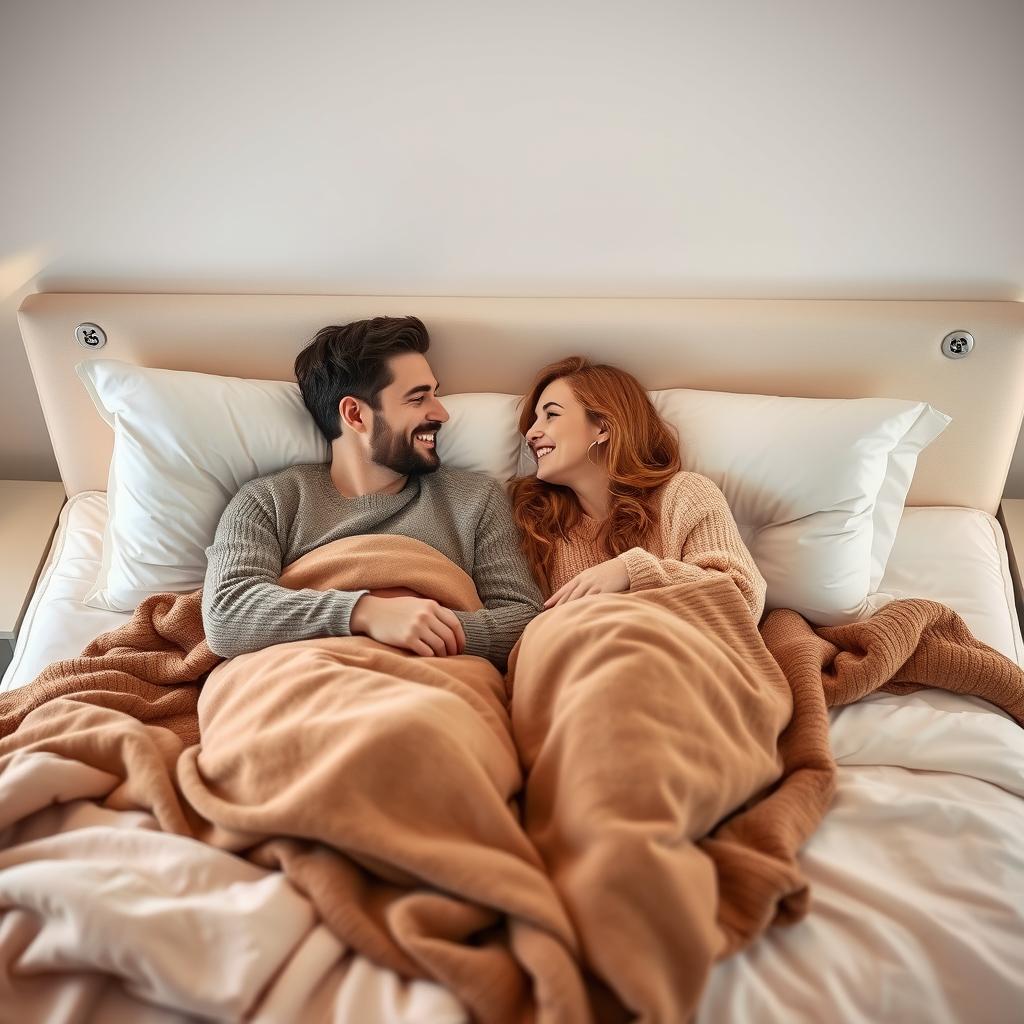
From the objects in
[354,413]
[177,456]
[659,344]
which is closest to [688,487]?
[659,344]

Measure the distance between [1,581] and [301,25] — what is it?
128 cm

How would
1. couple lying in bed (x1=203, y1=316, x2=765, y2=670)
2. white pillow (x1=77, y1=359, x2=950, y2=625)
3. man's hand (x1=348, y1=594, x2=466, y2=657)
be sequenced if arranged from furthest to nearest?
white pillow (x1=77, y1=359, x2=950, y2=625) < couple lying in bed (x1=203, y1=316, x2=765, y2=670) < man's hand (x1=348, y1=594, x2=466, y2=657)

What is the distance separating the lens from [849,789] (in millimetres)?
1314

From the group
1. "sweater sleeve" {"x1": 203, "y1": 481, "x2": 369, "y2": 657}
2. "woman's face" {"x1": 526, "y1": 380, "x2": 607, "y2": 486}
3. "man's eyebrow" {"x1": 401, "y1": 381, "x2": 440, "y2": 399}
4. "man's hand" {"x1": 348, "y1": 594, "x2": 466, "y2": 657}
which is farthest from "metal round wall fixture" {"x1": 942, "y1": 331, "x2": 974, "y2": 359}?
"sweater sleeve" {"x1": 203, "y1": 481, "x2": 369, "y2": 657}

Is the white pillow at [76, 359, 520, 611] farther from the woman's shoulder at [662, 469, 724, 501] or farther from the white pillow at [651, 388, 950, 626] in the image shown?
the white pillow at [651, 388, 950, 626]

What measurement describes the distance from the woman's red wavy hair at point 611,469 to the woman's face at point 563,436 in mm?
21

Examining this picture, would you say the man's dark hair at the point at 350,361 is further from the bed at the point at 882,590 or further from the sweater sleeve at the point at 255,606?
the sweater sleeve at the point at 255,606

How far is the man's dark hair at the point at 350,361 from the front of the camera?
1.74 m

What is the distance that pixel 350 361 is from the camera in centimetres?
175

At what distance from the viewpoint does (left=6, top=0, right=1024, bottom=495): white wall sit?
1709mm

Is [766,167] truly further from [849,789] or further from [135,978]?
[135,978]

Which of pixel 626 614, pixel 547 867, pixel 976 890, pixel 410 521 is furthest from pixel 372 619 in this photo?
pixel 976 890

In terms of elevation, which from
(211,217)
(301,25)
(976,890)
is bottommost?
(976,890)

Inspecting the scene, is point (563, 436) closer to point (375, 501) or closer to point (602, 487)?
point (602, 487)
